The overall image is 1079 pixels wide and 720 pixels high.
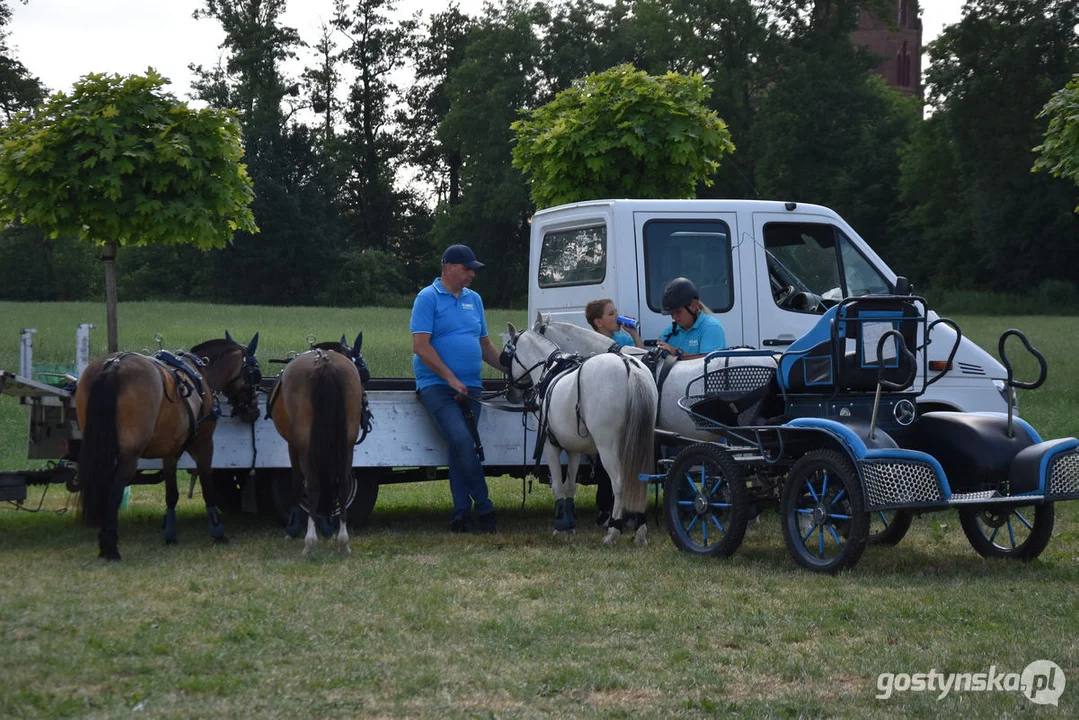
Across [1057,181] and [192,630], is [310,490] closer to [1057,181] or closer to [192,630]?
[192,630]

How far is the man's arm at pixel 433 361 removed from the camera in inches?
368

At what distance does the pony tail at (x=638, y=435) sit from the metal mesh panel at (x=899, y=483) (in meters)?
1.77

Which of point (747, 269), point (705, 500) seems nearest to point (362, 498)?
point (705, 500)

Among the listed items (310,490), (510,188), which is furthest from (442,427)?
(510,188)

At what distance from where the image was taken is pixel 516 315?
45.0 m

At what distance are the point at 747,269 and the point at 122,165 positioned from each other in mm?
5906

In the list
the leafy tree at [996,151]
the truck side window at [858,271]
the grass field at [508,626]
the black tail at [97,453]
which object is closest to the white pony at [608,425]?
the grass field at [508,626]

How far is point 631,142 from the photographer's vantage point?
14.8 metres

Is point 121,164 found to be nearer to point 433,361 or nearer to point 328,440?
point 433,361

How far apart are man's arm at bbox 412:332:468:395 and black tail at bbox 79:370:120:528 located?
2227 mm

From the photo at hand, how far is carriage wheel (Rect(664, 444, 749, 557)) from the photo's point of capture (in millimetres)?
8164

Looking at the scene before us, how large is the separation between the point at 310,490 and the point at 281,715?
143 inches

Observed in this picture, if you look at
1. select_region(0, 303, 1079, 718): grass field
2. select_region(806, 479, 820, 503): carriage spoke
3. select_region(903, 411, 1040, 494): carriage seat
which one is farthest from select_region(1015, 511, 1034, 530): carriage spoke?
select_region(806, 479, 820, 503): carriage spoke

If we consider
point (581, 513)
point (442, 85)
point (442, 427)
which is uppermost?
point (442, 85)
